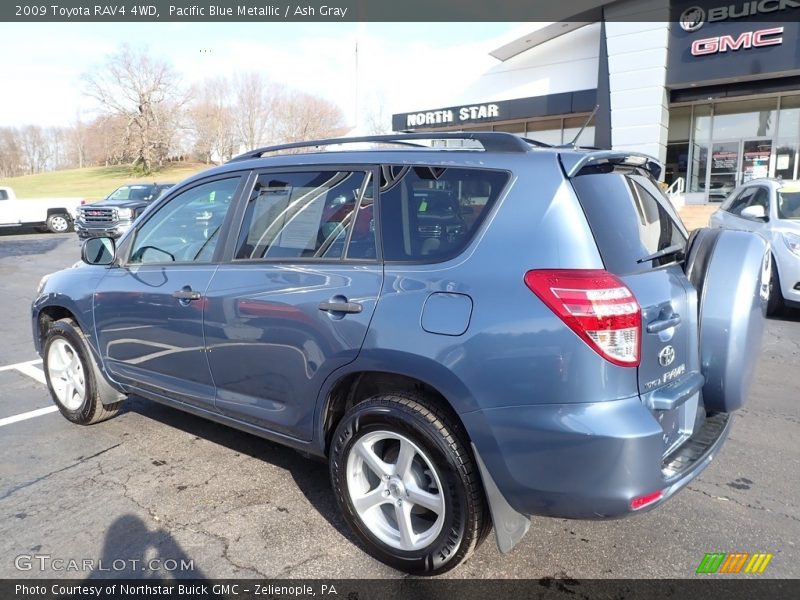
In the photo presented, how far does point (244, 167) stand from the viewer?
341cm

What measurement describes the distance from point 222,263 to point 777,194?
772 centimetres

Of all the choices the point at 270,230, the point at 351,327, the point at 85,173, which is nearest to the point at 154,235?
the point at 270,230

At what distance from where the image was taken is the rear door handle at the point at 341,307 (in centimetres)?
264

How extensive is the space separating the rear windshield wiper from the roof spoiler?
17.3 inches

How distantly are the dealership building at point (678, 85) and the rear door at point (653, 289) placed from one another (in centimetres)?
1867

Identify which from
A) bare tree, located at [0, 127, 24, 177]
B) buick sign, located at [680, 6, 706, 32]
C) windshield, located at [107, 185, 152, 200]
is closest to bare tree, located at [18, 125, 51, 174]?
bare tree, located at [0, 127, 24, 177]

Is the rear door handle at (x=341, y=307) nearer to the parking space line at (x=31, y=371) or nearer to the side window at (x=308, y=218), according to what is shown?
the side window at (x=308, y=218)

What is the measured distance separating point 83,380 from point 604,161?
3781mm

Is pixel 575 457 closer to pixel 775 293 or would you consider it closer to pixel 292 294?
pixel 292 294

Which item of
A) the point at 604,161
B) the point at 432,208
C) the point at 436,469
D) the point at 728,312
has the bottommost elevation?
the point at 436,469

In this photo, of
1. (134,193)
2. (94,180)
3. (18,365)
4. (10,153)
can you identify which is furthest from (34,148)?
(18,365)

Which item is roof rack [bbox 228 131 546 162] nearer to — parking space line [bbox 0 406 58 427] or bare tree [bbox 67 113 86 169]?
parking space line [bbox 0 406 58 427]

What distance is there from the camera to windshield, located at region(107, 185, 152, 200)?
20605 millimetres

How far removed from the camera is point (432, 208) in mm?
2654
